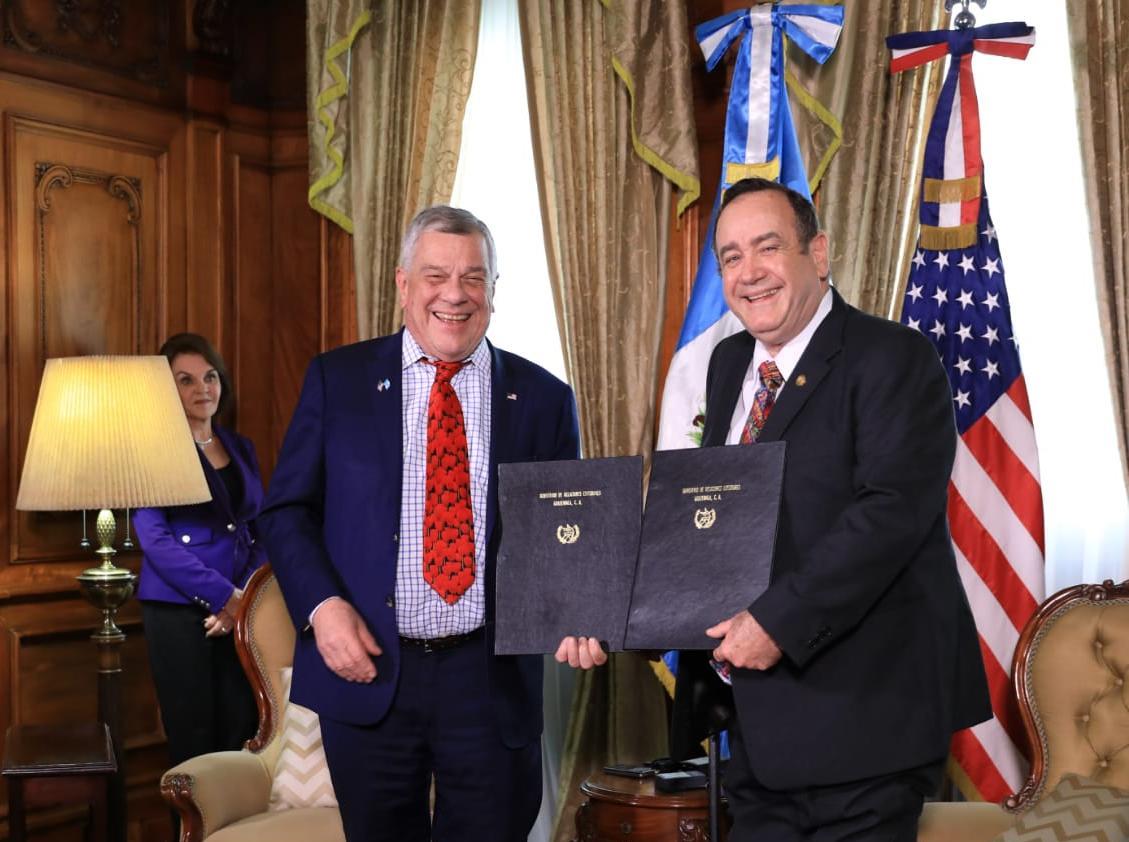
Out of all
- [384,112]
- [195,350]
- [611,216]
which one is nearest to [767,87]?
[611,216]

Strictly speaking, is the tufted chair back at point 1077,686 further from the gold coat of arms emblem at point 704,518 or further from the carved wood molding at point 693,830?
the gold coat of arms emblem at point 704,518

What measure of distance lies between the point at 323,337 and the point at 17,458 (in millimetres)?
1412

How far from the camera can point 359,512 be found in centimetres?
282

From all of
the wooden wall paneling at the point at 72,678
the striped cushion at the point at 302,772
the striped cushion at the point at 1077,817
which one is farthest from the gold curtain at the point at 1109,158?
the wooden wall paneling at the point at 72,678

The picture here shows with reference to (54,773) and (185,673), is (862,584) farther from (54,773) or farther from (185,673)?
(185,673)

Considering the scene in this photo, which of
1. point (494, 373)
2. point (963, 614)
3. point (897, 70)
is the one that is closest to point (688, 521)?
point (963, 614)

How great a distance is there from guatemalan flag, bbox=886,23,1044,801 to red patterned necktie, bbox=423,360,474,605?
2014 millimetres

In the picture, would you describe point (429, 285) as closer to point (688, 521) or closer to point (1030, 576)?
point (688, 521)

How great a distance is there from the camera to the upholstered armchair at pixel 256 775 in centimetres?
380

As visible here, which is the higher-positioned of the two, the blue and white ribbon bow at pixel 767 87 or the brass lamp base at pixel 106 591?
the blue and white ribbon bow at pixel 767 87

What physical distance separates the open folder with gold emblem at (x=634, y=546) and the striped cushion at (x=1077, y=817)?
1401mm

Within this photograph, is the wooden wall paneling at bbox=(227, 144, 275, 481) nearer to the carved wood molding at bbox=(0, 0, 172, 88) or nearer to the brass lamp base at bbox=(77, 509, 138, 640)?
the carved wood molding at bbox=(0, 0, 172, 88)

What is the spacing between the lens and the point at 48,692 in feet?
16.8

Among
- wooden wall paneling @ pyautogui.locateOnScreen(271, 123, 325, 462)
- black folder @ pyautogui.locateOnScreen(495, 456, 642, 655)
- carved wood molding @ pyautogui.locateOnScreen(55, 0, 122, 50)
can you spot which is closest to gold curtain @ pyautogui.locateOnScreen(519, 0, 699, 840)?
wooden wall paneling @ pyautogui.locateOnScreen(271, 123, 325, 462)
